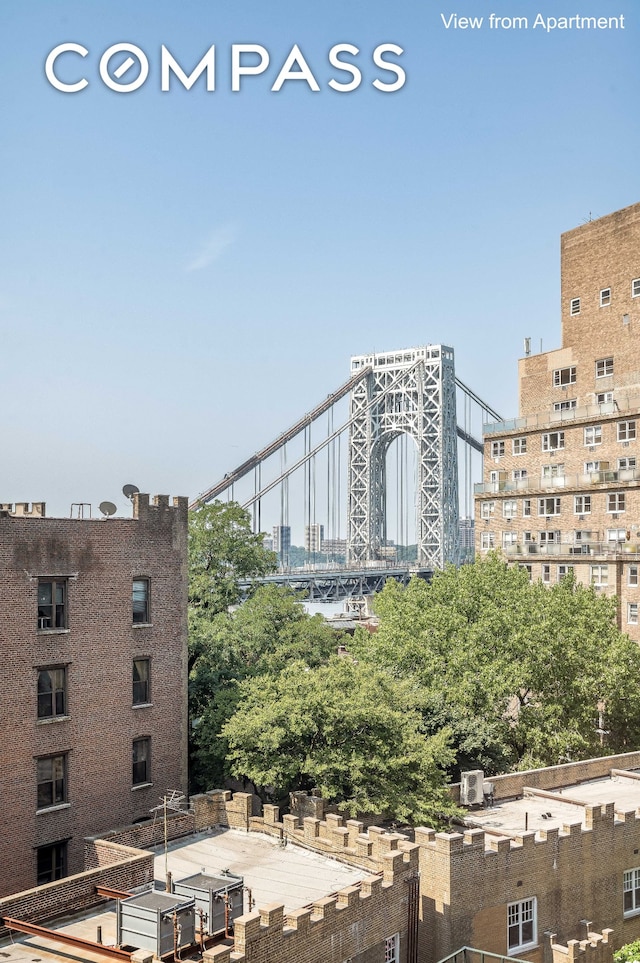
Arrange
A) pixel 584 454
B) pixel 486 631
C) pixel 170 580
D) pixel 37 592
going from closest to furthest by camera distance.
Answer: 1. pixel 37 592
2. pixel 170 580
3. pixel 486 631
4. pixel 584 454

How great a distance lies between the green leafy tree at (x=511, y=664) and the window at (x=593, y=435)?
13597mm

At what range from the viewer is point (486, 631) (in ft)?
152

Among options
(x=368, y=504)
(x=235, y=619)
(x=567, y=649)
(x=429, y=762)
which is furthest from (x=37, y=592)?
(x=368, y=504)

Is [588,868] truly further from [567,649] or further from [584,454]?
[584,454]

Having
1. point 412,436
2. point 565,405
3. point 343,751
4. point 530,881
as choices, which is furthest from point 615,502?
point 412,436

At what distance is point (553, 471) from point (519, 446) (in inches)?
145

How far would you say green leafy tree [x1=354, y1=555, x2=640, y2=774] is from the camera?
142ft

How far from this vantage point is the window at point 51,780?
32.3 metres

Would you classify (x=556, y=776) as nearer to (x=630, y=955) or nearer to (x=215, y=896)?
(x=630, y=955)

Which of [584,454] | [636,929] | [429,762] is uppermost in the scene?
[584,454]

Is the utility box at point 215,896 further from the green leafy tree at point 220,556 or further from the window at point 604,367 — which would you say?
the window at point 604,367

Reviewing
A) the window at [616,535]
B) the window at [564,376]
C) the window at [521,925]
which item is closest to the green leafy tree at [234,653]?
the window at [521,925]

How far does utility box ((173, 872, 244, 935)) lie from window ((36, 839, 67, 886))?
9677 mm

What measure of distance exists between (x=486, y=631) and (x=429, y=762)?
12.9m
